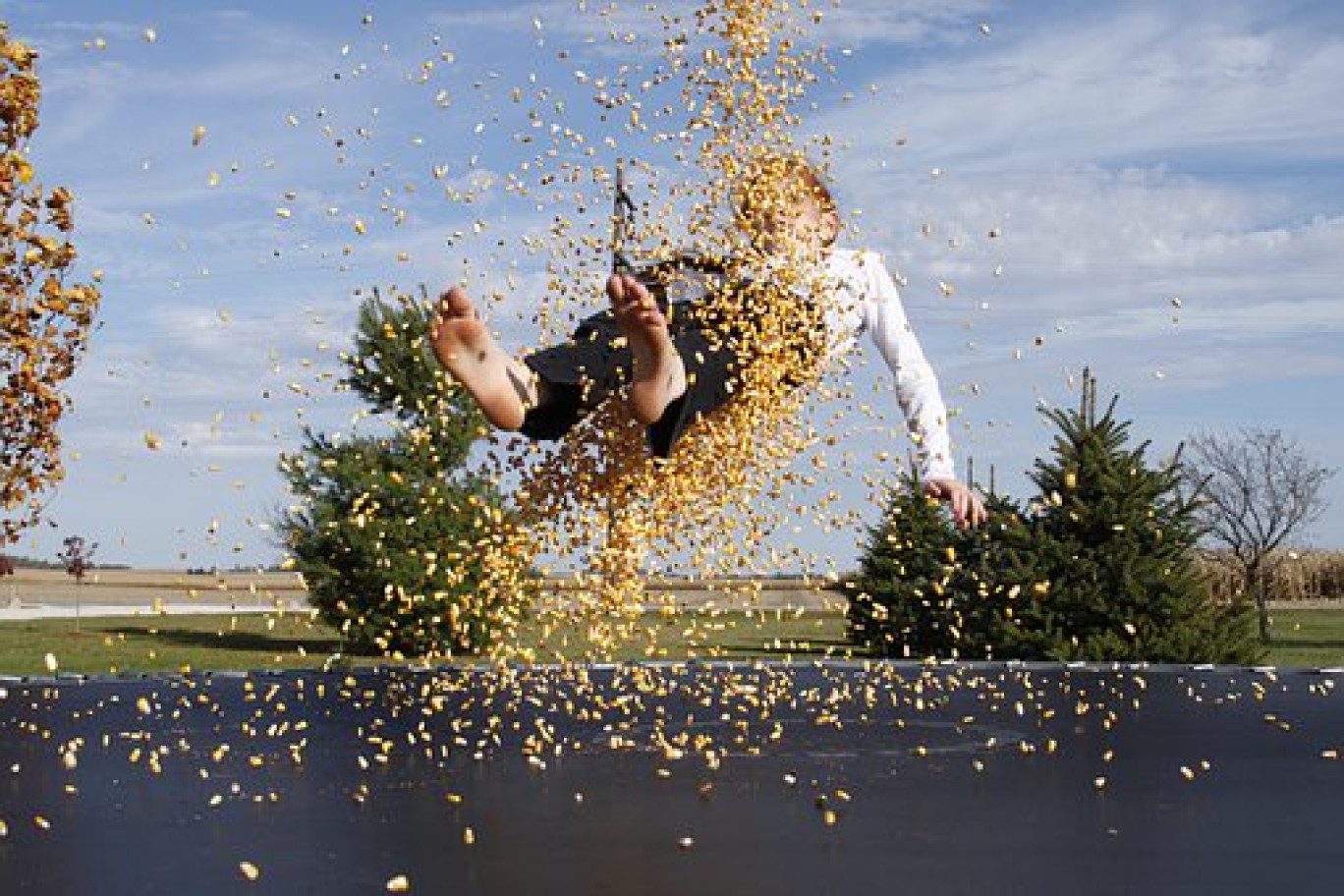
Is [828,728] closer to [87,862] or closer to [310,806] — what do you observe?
[310,806]

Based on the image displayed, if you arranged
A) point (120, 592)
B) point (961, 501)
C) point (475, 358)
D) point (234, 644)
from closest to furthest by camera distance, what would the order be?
point (475, 358)
point (961, 501)
point (234, 644)
point (120, 592)

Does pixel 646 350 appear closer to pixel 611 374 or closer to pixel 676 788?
pixel 611 374

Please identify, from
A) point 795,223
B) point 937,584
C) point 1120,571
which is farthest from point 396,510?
point 795,223

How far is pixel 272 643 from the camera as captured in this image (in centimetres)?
1484

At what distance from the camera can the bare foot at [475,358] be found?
3393 mm

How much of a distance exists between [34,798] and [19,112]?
456cm

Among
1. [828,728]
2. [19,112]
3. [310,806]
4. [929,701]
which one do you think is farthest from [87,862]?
[19,112]

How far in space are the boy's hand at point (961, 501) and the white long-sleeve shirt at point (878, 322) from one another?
0.33 metres

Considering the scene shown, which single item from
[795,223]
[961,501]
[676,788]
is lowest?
[676,788]

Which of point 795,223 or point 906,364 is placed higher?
point 795,223

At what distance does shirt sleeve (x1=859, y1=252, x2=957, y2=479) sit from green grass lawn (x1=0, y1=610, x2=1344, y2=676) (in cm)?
473

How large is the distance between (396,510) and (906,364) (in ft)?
28.5

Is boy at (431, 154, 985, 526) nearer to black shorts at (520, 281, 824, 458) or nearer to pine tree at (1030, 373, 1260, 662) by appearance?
black shorts at (520, 281, 824, 458)

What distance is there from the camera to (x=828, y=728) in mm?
4539
